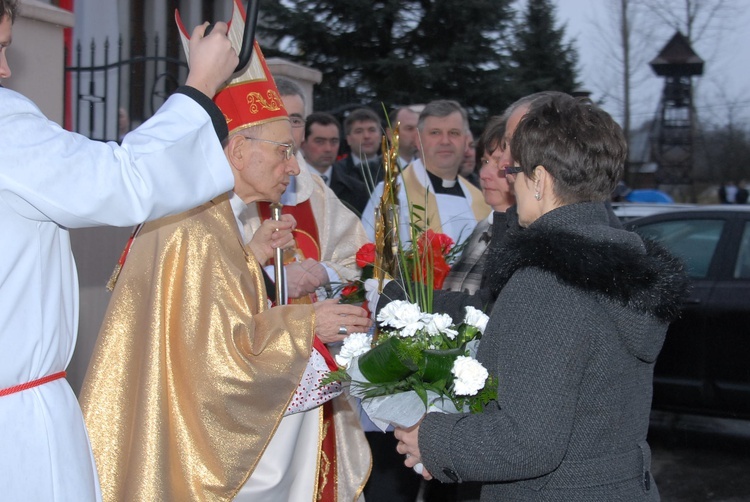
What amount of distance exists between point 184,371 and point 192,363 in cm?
4

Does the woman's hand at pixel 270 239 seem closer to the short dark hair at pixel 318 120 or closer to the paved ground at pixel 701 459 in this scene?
the paved ground at pixel 701 459

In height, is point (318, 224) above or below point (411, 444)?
above

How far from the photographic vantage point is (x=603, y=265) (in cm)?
210

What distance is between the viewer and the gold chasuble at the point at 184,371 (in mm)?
2959

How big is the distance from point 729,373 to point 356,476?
12.0 ft

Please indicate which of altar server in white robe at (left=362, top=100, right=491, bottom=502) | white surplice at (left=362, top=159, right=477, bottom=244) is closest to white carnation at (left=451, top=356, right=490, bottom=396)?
white surplice at (left=362, top=159, right=477, bottom=244)

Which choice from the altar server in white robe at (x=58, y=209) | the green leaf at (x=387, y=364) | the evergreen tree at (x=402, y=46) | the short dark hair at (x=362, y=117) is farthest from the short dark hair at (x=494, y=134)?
→ the evergreen tree at (x=402, y=46)

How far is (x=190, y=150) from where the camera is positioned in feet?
6.94

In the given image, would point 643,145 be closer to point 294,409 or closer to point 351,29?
point 351,29

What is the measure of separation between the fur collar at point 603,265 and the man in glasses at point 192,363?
105 cm

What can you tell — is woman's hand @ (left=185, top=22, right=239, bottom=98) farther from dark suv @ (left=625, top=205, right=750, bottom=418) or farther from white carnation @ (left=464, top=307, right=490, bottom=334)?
dark suv @ (left=625, top=205, right=750, bottom=418)

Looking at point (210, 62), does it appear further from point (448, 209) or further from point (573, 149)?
point (448, 209)

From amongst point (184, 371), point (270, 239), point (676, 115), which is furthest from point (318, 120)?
point (676, 115)

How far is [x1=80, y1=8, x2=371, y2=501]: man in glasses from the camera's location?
117 inches
